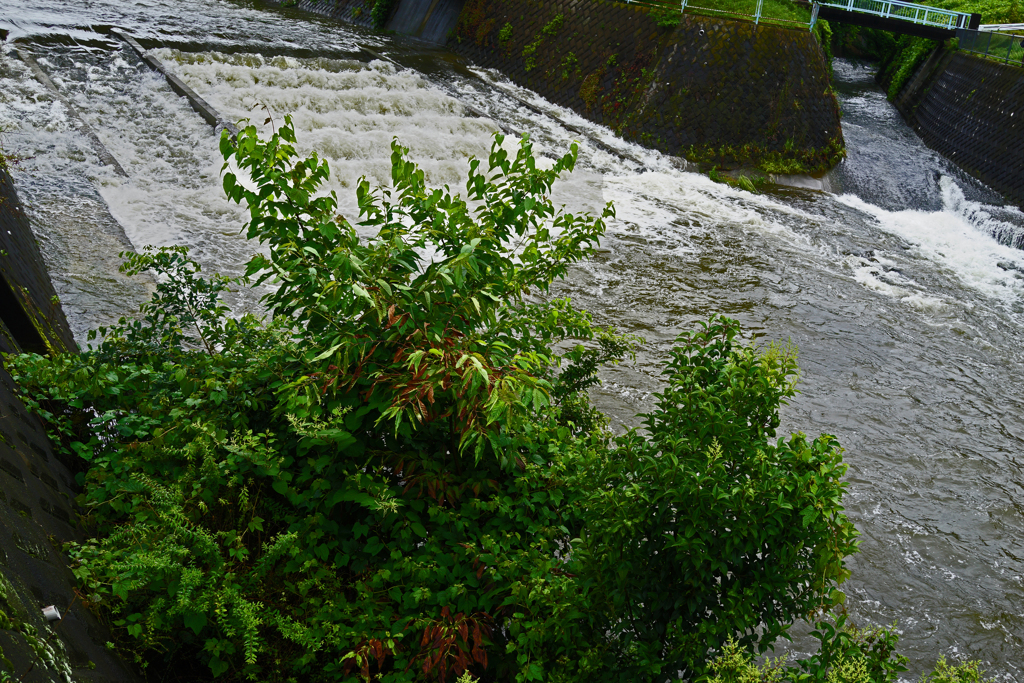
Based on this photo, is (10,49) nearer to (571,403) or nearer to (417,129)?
(417,129)

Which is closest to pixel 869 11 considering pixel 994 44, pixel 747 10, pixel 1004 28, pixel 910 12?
pixel 994 44

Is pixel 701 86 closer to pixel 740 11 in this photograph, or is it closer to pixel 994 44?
pixel 740 11

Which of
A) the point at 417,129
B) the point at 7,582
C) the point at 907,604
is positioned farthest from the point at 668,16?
the point at 7,582

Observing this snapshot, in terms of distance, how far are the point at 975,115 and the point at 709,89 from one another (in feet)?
22.5

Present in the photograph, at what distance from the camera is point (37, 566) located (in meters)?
2.78

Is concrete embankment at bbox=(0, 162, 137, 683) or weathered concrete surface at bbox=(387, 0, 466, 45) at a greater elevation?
weathered concrete surface at bbox=(387, 0, 466, 45)

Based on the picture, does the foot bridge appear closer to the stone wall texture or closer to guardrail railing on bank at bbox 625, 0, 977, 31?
guardrail railing on bank at bbox 625, 0, 977, 31

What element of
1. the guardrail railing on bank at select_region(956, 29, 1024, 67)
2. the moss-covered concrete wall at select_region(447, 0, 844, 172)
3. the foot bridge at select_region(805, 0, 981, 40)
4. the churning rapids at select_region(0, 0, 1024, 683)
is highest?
the foot bridge at select_region(805, 0, 981, 40)

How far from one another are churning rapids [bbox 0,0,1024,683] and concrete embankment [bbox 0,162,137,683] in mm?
3599

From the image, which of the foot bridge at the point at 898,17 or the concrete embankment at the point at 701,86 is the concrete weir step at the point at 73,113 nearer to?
the concrete embankment at the point at 701,86

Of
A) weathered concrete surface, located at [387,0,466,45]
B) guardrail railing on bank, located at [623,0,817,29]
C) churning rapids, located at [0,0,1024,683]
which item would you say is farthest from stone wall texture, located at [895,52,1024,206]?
weathered concrete surface, located at [387,0,466,45]

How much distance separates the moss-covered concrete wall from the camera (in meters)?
15.2

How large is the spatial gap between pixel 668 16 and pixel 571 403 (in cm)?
1423

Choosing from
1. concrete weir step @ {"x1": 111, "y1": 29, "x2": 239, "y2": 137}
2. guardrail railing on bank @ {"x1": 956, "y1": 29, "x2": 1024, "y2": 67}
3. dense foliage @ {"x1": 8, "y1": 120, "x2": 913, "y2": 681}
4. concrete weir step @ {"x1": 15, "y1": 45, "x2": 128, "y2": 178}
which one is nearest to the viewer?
dense foliage @ {"x1": 8, "y1": 120, "x2": 913, "y2": 681}
